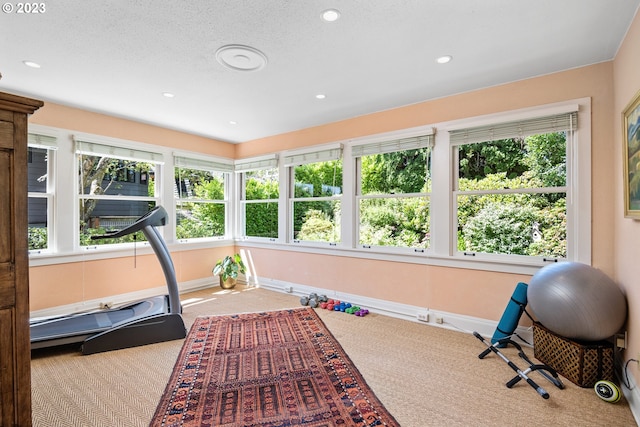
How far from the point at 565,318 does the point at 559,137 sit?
5.56ft

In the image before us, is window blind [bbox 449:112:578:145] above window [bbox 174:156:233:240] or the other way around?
above

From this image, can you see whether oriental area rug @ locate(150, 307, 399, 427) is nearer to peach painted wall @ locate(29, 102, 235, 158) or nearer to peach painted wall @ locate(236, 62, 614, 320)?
peach painted wall @ locate(236, 62, 614, 320)

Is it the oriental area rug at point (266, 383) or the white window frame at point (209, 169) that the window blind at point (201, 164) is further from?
the oriental area rug at point (266, 383)

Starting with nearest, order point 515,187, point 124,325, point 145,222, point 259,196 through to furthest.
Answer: point 124,325 → point 515,187 → point 145,222 → point 259,196

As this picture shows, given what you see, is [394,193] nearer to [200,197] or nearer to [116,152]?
[200,197]

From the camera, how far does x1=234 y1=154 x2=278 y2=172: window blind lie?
500cm

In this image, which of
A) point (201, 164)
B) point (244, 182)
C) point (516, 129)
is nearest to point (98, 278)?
point (201, 164)

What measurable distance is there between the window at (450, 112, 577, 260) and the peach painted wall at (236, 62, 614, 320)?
20 cm

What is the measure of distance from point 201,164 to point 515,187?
180 inches

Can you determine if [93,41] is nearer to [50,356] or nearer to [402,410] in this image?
[50,356]

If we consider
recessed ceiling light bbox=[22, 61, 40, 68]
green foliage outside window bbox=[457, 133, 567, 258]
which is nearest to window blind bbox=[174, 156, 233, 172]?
recessed ceiling light bbox=[22, 61, 40, 68]

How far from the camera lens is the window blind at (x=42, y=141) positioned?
11.2 feet

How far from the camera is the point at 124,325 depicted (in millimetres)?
2869

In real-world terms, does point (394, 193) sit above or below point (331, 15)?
below
